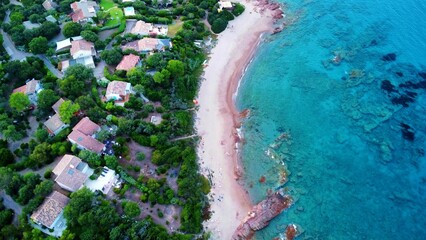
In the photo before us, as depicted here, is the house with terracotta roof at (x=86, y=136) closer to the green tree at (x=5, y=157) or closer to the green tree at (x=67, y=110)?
the green tree at (x=67, y=110)

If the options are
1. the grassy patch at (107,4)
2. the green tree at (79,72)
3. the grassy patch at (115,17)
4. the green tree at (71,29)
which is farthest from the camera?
the grassy patch at (107,4)

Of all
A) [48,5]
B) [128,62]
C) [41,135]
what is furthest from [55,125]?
[48,5]

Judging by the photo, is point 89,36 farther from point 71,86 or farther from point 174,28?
point 174,28

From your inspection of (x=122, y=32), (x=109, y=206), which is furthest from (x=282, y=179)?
(x=122, y=32)

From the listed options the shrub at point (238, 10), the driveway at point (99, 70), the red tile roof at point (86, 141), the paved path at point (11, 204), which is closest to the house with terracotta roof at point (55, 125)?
the red tile roof at point (86, 141)

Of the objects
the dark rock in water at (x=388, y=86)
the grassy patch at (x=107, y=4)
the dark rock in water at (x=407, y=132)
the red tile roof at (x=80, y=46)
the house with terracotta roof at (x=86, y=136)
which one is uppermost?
the dark rock in water at (x=388, y=86)

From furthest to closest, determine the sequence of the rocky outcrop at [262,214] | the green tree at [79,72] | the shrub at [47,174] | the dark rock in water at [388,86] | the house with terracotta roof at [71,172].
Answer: the dark rock in water at [388,86]
the green tree at [79,72]
the shrub at [47,174]
the rocky outcrop at [262,214]
the house with terracotta roof at [71,172]

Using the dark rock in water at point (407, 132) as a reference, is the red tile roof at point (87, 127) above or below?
below

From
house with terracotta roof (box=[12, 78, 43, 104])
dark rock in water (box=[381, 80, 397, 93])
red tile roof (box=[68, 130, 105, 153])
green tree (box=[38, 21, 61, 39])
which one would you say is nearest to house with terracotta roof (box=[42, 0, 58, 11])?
green tree (box=[38, 21, 61, 39])
